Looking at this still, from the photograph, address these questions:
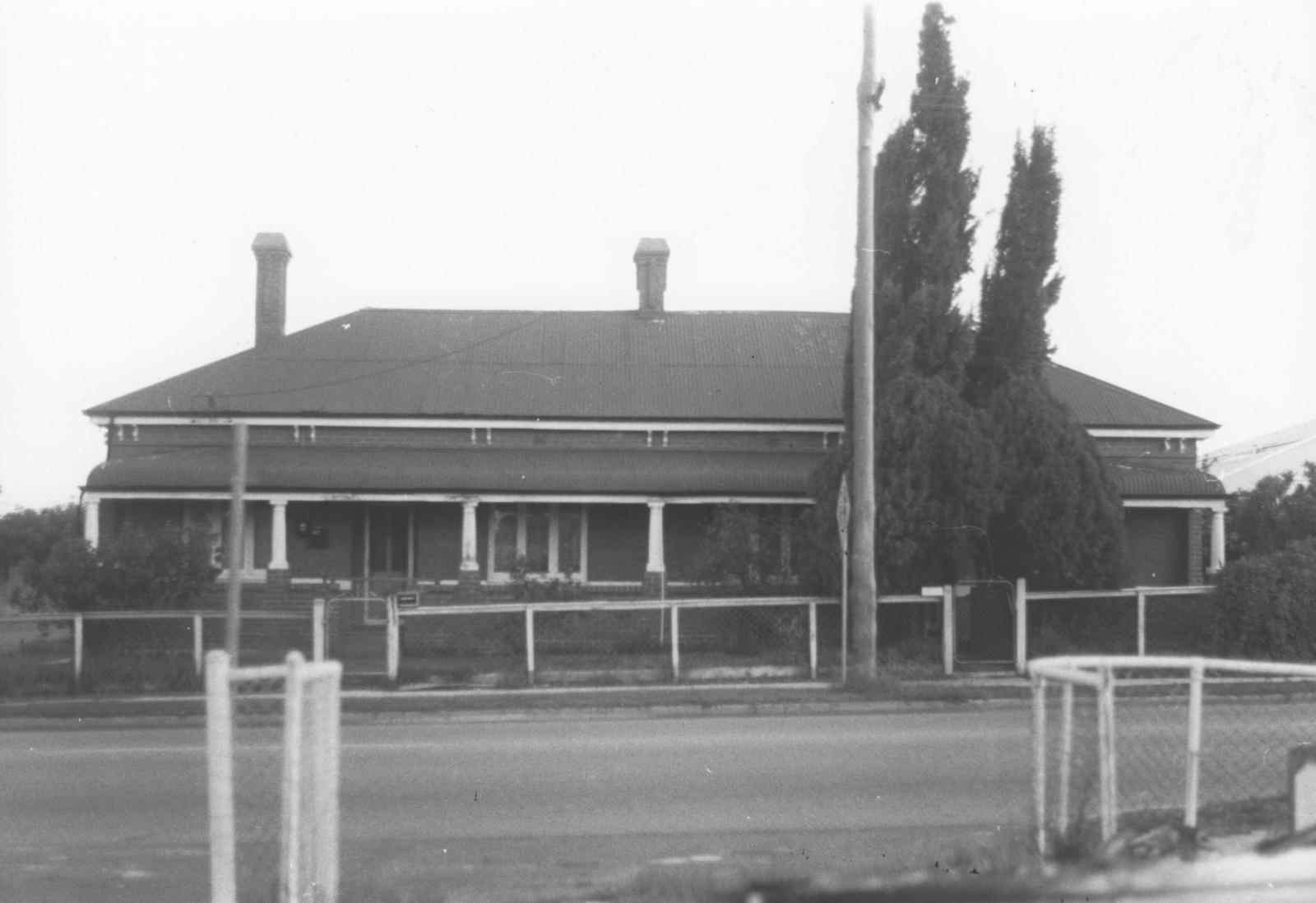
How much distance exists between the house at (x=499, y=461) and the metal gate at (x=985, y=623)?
422 centimetres

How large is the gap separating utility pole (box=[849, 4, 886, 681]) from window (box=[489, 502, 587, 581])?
28.2ft

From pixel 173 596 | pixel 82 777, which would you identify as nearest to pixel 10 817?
pixel 82 777

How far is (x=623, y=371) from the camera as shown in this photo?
2677 cm

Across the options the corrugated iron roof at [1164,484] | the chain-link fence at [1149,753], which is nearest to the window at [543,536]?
the corrugated iron roof at [1164,484]

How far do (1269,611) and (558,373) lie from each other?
45.5 ft

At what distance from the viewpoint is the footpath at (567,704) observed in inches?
579

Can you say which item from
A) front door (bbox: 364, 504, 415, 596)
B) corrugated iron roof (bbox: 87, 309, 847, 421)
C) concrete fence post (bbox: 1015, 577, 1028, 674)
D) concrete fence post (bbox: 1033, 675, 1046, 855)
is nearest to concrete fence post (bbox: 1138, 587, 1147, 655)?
concrete fence post (bbox: 1015, 577, 1028, 674)

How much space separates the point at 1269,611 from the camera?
18.1 metres

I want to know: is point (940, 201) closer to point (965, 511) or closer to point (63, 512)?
point (965, 511)

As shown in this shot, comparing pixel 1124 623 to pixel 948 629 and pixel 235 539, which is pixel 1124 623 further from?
pixel 235 539

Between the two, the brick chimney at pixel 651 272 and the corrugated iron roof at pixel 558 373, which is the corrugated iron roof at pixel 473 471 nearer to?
the corrugated iron roof at pixel 558 373

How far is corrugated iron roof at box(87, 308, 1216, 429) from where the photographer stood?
24891mm

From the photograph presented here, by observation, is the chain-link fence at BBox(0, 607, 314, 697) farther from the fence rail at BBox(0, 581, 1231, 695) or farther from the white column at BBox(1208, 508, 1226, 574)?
the white column at BBox(1208, 508, 1226, 574)

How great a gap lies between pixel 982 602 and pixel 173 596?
1167cm
